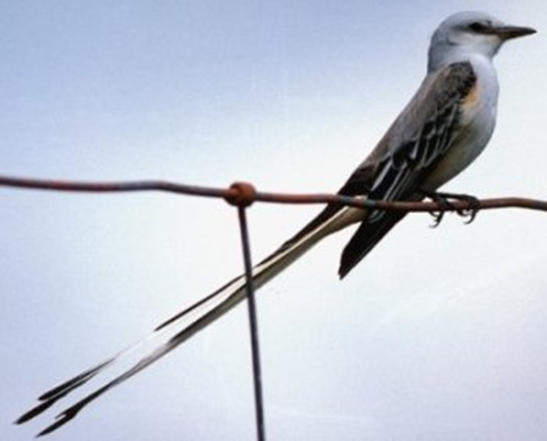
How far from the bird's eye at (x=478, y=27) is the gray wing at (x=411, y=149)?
1.02ft

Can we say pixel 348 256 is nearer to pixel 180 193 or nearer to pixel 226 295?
pixel 226 295

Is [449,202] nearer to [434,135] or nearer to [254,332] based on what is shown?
[434,135]

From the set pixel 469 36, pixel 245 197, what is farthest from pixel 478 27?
pixel 245 197

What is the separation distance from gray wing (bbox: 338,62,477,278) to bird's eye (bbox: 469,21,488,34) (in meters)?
0.31

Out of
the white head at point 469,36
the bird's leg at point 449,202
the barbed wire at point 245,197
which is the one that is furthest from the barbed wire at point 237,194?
the white head at point 469,36

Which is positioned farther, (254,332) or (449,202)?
(449,202)

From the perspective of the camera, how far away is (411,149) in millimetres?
4273

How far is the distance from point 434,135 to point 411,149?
9 centimetres

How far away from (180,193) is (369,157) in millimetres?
2328

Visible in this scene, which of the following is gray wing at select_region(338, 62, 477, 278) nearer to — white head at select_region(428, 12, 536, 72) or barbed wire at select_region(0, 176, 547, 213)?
white head at select_region(428, 12, 536, 72)

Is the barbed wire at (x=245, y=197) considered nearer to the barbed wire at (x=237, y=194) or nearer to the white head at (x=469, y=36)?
the barbed wire at (x=237, y=194)

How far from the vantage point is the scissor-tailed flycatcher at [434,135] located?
3.99 metres

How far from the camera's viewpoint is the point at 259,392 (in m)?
2.12

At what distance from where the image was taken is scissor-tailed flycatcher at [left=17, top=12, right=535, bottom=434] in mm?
3992
